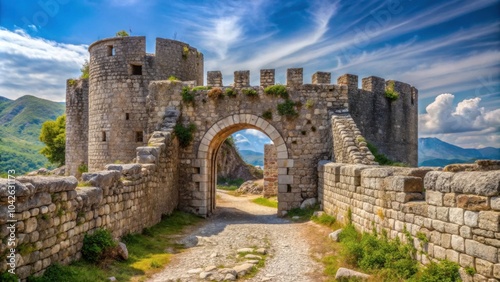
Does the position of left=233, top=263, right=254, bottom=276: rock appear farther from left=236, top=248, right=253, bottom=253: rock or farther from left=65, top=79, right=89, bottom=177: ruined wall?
left=65, top=79, right=89, bottom=177: ruined wall

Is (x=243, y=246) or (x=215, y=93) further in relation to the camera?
(x=215, y=93)

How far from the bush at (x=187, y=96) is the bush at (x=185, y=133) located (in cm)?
88

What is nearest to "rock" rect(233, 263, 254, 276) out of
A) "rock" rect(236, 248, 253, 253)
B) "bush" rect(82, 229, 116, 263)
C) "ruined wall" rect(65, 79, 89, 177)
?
"rock" rect(236, 248, 253, 253)

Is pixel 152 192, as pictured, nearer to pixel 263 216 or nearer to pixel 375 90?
pixel 263 216

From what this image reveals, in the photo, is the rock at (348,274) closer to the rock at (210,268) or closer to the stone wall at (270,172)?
the rock at (210,268)

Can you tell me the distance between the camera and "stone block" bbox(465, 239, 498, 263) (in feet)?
13.4

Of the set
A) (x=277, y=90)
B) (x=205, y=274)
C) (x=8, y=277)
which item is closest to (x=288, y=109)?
(x=277, y=90)

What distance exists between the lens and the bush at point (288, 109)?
1394cm

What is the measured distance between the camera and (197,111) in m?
14.2

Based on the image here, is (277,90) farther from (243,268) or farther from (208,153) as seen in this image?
(243,268)

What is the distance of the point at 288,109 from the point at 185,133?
3.90m

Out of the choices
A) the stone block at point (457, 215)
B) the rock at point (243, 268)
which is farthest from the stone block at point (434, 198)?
the rock at point (243, 268)

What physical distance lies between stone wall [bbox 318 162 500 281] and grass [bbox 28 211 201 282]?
424cm

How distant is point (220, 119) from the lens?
14.1 metres
